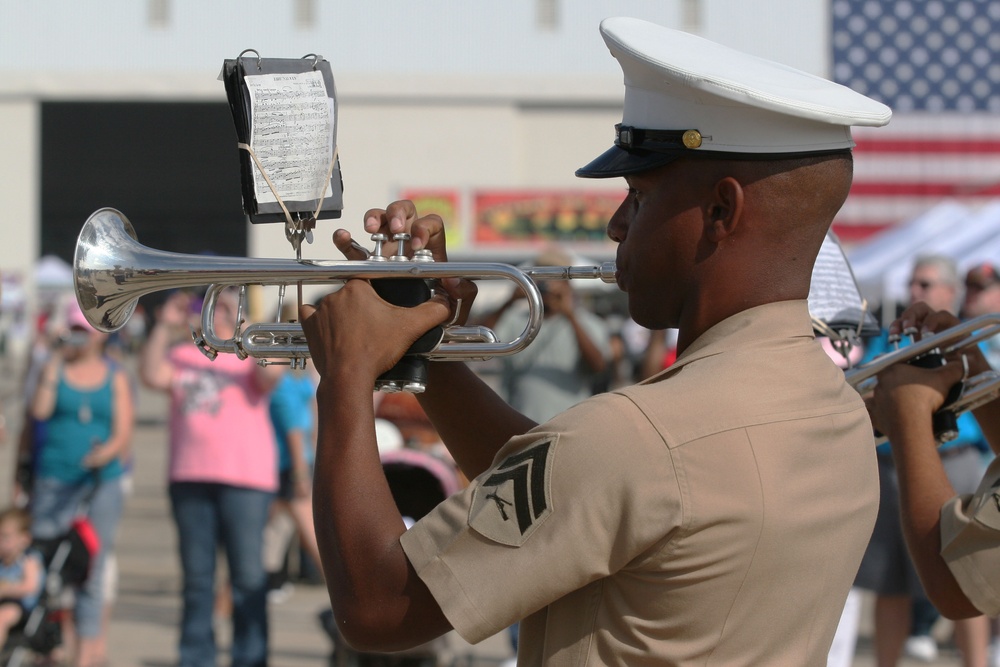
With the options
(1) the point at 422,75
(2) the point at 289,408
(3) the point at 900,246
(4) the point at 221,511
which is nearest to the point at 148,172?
(1) the point at 422,75

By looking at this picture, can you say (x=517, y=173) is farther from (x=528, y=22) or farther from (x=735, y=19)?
(x=735, y=19)

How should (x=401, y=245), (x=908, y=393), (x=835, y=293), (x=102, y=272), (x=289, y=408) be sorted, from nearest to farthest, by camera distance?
(x=401, y=245) → (x=102, y=272) → (x=908, y=393) → (x=835, y=293) → (x=289, y=408)

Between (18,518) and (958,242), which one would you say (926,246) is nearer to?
(958,242)

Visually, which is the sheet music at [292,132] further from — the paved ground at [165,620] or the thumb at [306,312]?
the paved ground at [165,620]

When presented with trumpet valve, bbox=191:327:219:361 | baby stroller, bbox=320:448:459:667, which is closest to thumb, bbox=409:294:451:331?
trumpet valve, bbox=191:327:219:361

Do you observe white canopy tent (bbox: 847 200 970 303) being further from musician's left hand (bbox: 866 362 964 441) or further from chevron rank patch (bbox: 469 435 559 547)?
chevron rank patch (bbox: 469 435 559 547)

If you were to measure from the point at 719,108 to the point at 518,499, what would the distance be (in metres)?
0.56

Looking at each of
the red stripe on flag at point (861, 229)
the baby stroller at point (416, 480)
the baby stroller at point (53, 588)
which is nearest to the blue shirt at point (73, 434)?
the baby stroller at point (53, 588)

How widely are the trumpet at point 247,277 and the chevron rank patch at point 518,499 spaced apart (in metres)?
0.30

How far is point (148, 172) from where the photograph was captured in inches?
1613

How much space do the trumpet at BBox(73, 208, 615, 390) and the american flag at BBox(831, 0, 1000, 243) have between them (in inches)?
881

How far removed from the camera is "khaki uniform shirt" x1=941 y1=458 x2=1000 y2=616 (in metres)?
2.25

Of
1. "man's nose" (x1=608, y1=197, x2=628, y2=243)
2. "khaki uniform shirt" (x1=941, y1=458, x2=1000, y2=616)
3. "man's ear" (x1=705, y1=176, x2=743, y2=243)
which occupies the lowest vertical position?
"khaki uniform shirt" (x1=941, y1=458, x2=1000, y2=616)

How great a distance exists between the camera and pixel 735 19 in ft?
112
